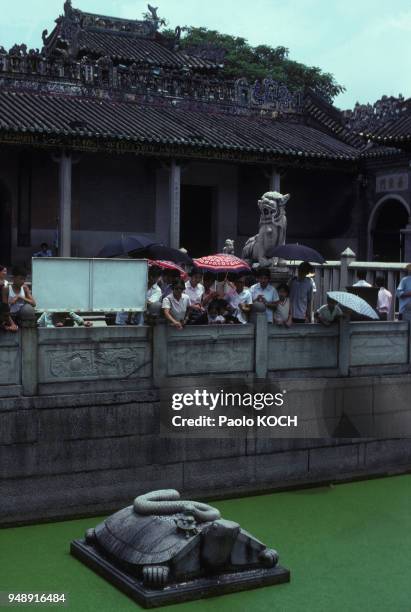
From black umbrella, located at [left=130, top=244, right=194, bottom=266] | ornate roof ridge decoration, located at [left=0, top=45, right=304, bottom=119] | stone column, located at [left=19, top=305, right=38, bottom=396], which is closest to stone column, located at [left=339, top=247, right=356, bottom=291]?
black umbrella, located at [left=130, top=244, right=194, bottom=266]

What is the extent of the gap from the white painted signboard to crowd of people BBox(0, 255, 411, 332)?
0.66 ft

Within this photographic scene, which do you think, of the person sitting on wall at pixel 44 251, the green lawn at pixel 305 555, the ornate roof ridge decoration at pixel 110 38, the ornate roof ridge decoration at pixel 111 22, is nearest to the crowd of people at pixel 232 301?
the green lawn at pixel 305 555

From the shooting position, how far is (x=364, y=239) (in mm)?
30891

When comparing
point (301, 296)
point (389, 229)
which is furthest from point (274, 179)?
point (301, 296)

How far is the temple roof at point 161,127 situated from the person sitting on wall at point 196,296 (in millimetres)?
12171

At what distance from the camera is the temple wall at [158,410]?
1038 centimetres

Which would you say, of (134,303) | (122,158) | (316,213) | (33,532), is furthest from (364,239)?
(33,532)

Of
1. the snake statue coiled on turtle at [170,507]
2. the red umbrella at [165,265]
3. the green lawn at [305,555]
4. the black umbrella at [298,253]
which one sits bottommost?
the green lawn at [305,555]

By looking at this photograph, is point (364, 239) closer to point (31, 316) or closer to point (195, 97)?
point (195, 97)

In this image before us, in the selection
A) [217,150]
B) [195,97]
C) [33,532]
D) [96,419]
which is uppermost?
[195,97]

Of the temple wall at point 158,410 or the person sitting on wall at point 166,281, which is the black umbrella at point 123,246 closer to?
the person sitting on wall at point 166,281

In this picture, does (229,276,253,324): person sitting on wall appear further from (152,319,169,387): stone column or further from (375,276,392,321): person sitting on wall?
(375,276,392,321): person sitting on wall

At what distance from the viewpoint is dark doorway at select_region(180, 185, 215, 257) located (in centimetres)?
3119

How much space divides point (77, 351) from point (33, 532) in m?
2.12
